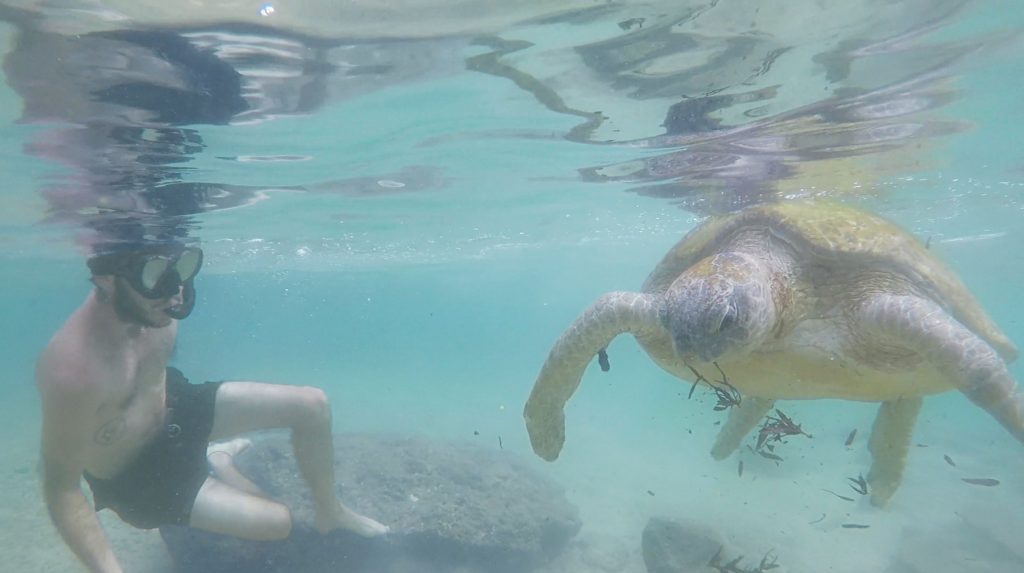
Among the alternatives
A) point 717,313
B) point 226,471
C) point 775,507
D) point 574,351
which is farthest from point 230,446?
point 775,507

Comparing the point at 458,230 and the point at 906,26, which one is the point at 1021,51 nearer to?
the point at 906,26

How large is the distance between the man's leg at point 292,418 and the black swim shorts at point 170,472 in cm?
16

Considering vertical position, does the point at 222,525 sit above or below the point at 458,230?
above

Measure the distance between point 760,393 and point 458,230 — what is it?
59.5ft

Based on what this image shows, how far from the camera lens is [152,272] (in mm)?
5820

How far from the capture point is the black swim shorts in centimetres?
572

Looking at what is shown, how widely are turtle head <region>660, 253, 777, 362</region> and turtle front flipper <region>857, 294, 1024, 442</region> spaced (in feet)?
2.91

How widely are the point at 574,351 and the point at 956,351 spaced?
292cm

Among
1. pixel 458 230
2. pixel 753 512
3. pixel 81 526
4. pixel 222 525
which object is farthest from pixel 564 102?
pixel 458 230

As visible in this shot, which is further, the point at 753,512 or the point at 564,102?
the point at 753,512

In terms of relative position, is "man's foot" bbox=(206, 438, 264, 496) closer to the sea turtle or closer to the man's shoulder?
the man's shoulder

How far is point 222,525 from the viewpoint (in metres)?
6.16

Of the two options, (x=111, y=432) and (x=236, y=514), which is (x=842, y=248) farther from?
(x=111, y=432)

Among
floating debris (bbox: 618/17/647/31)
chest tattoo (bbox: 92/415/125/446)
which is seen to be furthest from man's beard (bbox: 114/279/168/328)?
floating debris (bbox: 618/17/647/31)
